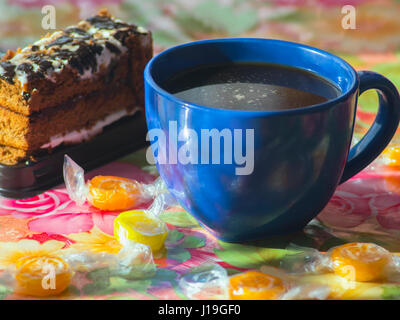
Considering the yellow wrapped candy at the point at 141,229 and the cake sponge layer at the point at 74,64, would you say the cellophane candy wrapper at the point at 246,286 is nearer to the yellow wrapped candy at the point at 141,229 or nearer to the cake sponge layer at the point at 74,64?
the yellow wrapped candy at the point at 141,229

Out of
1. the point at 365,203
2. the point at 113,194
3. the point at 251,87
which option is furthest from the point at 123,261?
the point at 365,203

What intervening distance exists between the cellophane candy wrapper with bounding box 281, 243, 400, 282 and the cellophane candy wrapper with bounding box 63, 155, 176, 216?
0.79 feet

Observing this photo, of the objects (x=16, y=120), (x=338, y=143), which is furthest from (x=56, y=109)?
(x=338, y=143)

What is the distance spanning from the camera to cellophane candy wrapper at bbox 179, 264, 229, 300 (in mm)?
890

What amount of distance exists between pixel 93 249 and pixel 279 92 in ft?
1.13

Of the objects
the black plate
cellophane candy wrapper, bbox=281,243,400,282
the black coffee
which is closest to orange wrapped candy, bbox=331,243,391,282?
cellophane candy wrapper, bbox=281,243,400,282

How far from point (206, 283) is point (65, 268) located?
0.18 m

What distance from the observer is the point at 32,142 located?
3.70ft

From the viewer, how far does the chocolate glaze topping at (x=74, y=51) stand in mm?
1101

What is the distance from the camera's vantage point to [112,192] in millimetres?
1073

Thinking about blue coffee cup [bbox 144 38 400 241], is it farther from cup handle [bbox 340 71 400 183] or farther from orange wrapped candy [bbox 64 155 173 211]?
orange wrapped candy [bbox 64 155 173 211]

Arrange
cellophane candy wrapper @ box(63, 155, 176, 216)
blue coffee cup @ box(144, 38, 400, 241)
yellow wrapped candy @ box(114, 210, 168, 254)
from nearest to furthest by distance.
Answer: blue coffee cup @ box(144, 38, 400, 241) → yellow wrapped candy @ box(114, 210, 168, 254) → cellophane candy wrapper @ box(63, 155, 176, 216)

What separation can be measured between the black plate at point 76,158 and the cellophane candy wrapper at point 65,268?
192 millimetres

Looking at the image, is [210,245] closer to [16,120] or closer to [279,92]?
[279,92]
